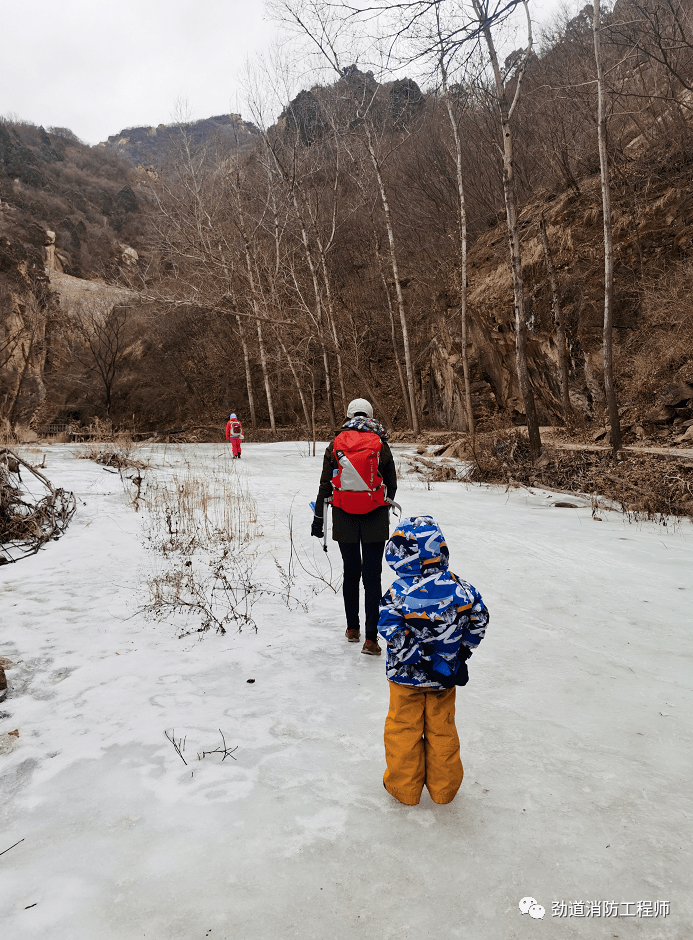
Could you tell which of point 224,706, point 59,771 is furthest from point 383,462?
point 59,771

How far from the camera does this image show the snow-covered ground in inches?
79.4

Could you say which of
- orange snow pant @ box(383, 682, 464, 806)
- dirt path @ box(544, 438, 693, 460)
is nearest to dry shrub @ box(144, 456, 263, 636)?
orange snow pant @ box(383, 682, 464, 806)

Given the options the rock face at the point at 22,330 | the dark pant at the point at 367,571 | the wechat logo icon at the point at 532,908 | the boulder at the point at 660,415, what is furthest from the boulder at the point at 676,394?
the rock face at the point at 22,330

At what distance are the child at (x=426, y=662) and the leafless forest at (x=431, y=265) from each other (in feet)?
13.2

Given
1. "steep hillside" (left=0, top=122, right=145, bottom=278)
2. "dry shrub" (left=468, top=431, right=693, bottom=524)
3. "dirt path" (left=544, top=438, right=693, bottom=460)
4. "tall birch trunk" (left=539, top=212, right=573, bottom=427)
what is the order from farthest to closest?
"steep hillside" (left=0, top=122, right=145, bottom=278)
"tall birch trunk" (left=539, top=212, right=573, bottom=427)
"dirt path" (left=544, top=438, right=693, bottom=460)
"dry shrub" (left=468, top=431, right=693, bottom=524)

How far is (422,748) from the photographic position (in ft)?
8.45

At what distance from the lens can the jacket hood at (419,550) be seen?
101 inches

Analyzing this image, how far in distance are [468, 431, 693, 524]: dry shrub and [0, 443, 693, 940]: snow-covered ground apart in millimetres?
3913

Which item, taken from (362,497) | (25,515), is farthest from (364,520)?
(25,515)

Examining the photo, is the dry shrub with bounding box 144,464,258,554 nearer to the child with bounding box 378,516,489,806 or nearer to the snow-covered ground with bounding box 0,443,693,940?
the snow-covered ground with bounding box 0,443,693,940

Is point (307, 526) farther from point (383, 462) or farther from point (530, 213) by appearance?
point (530, 213)

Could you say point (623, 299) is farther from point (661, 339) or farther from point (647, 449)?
point (647, 449)

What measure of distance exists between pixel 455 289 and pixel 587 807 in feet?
69.9

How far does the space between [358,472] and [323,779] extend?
196 centimetres
